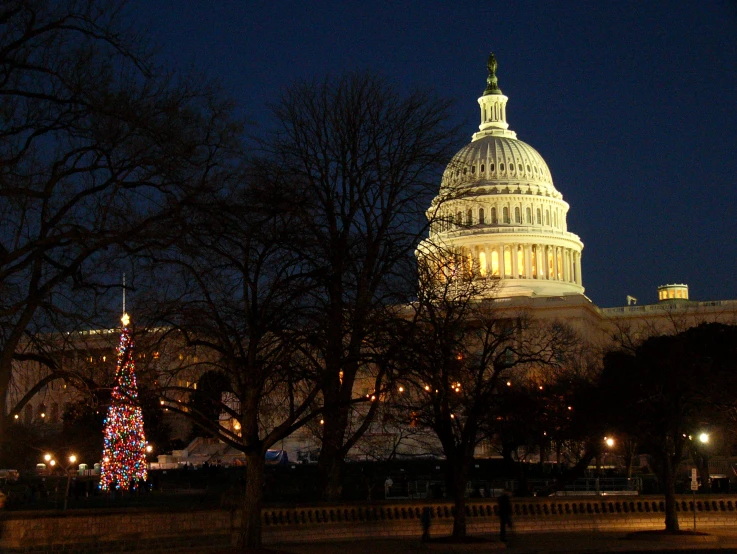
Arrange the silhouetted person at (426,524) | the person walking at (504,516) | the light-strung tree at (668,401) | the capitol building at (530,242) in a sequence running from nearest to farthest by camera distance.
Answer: the silhouetted person at (426,524) < the person walking at (504,516) < the light-strung tree at (668,401) < the capitol building at (530,242)

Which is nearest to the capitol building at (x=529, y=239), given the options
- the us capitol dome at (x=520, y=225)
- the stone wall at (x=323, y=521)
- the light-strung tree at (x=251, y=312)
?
the us capitol dome at (x=520, y=225)

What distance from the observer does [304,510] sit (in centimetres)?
2920

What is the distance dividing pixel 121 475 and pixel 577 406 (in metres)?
21.2

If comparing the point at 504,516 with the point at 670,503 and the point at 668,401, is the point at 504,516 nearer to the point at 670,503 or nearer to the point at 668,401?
the point at 670,503

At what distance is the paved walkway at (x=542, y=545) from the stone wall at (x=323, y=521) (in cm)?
55

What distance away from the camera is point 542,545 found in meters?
30.5

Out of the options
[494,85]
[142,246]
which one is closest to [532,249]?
[494,85]

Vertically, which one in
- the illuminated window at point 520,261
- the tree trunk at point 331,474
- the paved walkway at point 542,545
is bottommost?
the paved walkway at point 542,545

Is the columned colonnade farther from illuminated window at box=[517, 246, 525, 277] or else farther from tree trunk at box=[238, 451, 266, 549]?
tree trunk at box=[238, 451, 266, 549]

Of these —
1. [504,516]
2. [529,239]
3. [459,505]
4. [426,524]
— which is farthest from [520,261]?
[426,524]

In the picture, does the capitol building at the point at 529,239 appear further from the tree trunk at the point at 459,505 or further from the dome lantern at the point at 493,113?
the tree trunk at the point at 459,505

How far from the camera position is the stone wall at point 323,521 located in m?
24.1

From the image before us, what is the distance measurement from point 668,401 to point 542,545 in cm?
736

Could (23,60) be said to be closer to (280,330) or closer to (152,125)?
(152,125)
